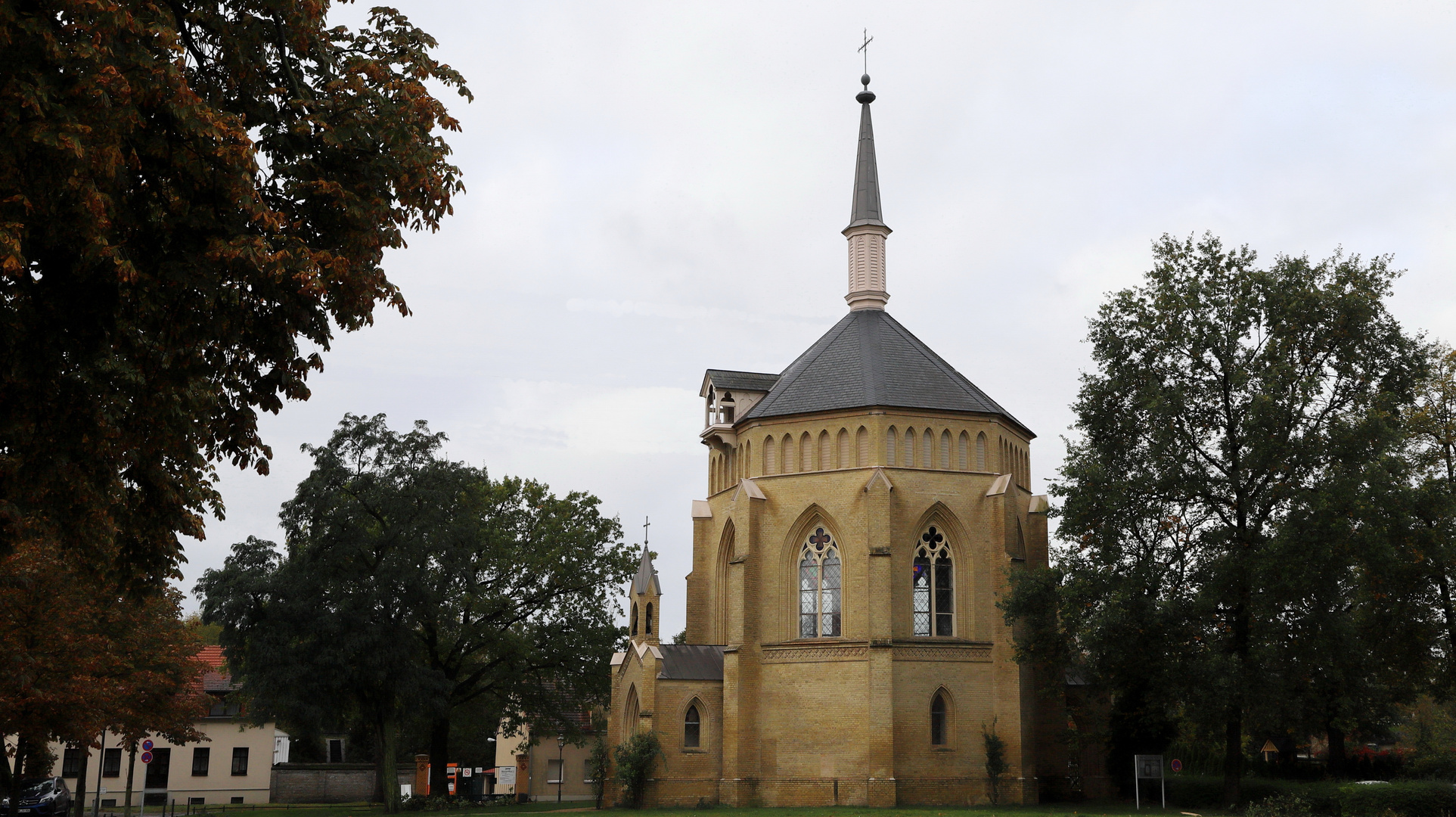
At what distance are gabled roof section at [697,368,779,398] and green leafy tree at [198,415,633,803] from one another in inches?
321

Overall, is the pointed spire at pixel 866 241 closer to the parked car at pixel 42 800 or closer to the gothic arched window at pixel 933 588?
the gothic arched window at pixel 933 588

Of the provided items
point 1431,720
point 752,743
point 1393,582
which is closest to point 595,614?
point 752,743

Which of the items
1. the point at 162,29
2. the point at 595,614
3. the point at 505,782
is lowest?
the point at 505,782

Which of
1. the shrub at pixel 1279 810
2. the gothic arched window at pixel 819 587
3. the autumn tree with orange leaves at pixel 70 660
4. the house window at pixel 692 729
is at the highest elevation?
the gothic arched window at pixel 819 587

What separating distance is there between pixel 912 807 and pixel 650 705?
836 centimetres

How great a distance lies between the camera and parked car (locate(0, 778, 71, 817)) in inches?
1422

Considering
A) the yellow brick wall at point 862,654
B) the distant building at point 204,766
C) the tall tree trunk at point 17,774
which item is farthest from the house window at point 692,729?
the distant building at point 204,766

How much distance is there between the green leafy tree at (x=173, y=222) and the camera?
9000mm

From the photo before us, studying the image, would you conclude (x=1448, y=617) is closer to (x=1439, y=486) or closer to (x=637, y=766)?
(x=1439, y=486)

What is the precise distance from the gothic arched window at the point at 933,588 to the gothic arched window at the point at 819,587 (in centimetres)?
244

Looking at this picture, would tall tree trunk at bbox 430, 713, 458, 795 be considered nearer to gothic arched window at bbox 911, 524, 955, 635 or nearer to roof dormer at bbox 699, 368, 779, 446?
roof dormer at bbox 699, 368, 779, 446

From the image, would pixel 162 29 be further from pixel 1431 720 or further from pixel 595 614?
pixel 1431 720

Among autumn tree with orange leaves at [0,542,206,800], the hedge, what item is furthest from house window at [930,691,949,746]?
autumn tree with orange leaves at [0,542,206,800]

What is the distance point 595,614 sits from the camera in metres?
43.2
